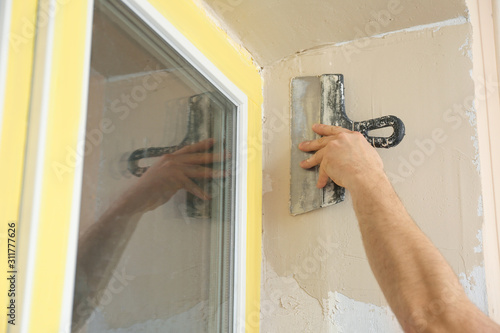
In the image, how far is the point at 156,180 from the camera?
Answer: 86cm

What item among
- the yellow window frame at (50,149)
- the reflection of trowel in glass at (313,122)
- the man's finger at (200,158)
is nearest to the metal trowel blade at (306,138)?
the reflection of trowel in glass at (313,122)

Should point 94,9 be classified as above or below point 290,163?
above

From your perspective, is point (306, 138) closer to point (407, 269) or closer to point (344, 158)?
point (344, 158)

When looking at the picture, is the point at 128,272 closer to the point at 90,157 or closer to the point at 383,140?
the point at 90,157

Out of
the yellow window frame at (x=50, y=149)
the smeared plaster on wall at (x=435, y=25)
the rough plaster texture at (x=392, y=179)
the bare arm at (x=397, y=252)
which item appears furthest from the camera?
the smeared plaster on wall at (x=435, y=25)

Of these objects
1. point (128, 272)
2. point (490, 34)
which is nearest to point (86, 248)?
point (128, 272)

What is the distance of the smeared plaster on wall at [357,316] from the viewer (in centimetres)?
106

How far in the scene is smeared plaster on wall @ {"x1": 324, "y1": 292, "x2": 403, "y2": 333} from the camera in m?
1.06

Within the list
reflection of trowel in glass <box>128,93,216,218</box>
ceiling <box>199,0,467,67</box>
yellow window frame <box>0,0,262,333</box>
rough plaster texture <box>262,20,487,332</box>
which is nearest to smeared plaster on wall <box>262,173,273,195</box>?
rough plaster texture <box>262,20,487,332</box>

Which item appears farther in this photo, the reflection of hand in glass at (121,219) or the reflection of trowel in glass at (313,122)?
the reflection of trowel in glass at (313,122)

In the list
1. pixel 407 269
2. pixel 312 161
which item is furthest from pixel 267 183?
pixel 407 269

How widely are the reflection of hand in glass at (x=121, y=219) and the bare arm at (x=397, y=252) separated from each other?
33 centimetres

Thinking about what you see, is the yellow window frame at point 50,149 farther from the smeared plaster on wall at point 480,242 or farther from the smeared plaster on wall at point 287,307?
the smeared plaster on wall at point 480,242

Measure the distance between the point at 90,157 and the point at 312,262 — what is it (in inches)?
26.3
